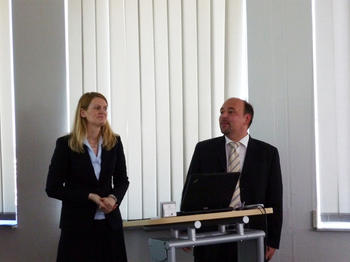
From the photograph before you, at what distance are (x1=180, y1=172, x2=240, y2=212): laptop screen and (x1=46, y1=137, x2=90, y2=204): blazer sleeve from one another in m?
0.77

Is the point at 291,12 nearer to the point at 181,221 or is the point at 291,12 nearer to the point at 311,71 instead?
the point at 311,71

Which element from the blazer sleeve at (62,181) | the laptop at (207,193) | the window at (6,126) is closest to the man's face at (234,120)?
the laptop at (207,193)

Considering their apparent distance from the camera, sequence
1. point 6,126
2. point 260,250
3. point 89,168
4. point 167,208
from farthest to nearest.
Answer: point 6,126 < point 167,208 < point 89,168 < point 260,250

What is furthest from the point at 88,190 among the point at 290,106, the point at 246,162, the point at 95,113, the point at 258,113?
the point at 290,106

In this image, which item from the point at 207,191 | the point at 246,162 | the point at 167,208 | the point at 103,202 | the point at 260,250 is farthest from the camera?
Result: the point at 167,208

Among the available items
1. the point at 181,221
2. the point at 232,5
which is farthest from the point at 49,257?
the point at 232,5

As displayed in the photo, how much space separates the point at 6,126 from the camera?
3.84 meters

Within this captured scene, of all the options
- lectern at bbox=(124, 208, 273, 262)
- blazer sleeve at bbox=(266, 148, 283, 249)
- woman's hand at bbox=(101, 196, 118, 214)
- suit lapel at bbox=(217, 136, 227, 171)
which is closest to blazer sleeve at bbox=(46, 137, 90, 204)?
woman's hand at bbox=(101, 196, 118, 214)

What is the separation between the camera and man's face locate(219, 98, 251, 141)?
3354mm

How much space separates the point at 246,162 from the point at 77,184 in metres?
1.14

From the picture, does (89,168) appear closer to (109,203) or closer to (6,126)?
(109,203)

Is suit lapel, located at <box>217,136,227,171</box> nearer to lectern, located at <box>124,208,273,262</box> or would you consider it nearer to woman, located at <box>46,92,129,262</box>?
lectern, located at <box>124,208,273,262</box>

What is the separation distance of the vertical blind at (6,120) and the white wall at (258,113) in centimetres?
9

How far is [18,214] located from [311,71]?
2.59m
